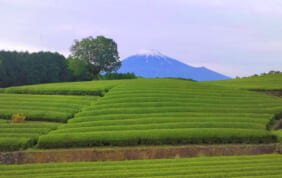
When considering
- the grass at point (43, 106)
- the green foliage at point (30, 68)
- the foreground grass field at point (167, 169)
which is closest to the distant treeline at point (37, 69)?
the green foliage at point (30, 68)

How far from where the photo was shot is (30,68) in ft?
206

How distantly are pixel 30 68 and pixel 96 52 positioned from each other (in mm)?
16279

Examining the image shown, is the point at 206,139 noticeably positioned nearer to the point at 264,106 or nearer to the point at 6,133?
the point at 264,106

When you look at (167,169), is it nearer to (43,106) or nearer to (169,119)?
(169,119)

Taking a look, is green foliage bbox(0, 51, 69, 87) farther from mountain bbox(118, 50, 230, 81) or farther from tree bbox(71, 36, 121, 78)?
mountain bbox(118, 50, 230, 81)

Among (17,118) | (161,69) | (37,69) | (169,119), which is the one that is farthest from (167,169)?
(161,69)

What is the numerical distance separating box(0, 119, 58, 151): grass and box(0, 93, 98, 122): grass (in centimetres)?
180

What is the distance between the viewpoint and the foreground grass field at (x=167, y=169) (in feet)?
35.2

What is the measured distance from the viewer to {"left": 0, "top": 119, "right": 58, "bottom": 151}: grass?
16.2 m

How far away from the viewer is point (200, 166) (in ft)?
38.9

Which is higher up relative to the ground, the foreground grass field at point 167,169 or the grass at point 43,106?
the grass at point 43,106

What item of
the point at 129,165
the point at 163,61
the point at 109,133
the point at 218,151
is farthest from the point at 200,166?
the point at 163,61

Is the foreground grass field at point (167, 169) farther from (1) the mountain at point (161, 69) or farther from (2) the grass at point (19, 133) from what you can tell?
(1) the mountain at point (161, 69)

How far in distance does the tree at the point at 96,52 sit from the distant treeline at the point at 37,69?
1.69m
